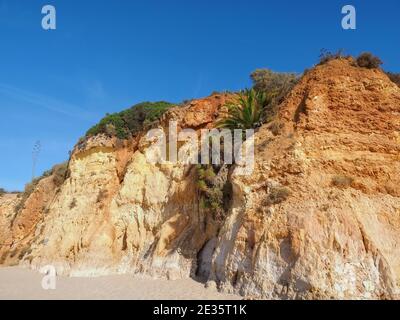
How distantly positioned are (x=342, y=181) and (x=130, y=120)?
571 inches

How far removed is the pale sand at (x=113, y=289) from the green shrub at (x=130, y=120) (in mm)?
8726

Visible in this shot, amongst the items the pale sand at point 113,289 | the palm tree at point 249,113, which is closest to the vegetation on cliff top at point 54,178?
the pale sand at point 113,289

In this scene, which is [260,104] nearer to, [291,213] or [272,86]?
[272,86]

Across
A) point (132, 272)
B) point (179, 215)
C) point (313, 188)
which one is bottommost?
point (132, 272)

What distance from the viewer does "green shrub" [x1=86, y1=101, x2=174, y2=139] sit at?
70.6ft

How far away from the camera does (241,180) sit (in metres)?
11.6

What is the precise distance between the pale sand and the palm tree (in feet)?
18.6

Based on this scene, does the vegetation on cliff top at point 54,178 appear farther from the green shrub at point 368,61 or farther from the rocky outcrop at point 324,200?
the green shrub at point 368,61

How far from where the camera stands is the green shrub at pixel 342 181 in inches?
404

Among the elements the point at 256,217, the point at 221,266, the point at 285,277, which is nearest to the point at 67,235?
the point at 221,266

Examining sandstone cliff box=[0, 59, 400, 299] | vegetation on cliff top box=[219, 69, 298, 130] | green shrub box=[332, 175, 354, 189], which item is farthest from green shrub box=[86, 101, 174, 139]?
green shrub box=[332, 175, 354, 189]
